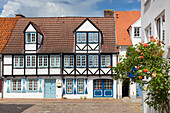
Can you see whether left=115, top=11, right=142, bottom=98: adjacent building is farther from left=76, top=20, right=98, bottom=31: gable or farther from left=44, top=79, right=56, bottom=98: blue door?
left=44, top=79, right=56, bottom=98: blue door

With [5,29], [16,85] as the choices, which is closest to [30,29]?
[5,29]

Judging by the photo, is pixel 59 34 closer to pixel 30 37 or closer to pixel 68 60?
pixel 30 37

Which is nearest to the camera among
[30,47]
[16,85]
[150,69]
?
[150,69]

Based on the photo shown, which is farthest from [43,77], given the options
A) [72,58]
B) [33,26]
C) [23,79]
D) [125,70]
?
[125,70]

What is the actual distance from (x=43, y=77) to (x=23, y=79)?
209 centimetres

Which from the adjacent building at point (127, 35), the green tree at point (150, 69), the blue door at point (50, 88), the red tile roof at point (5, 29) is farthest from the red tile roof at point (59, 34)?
the green tree at point (150, 69)

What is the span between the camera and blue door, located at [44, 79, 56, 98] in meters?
23.9

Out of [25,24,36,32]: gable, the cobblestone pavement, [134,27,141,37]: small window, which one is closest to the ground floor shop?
the cobblestone pavement

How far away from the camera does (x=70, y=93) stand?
77.7 feet

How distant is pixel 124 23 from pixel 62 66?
28.0ft

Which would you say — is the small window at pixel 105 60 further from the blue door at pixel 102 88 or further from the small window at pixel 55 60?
the small window at pixel 55 60

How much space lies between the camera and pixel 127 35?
24766 millimetres

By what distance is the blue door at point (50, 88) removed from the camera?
78.5 ft

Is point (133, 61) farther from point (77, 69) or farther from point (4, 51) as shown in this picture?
point (4, 51)
